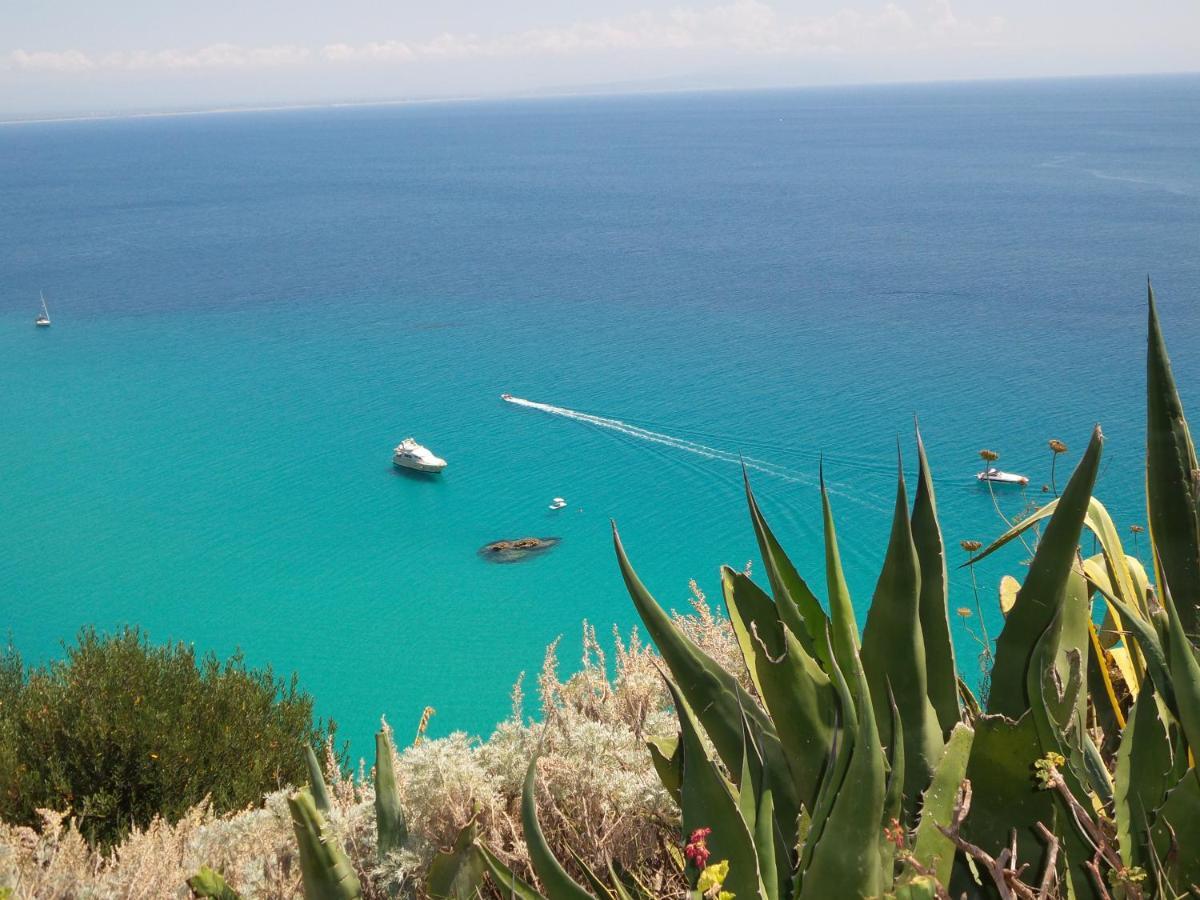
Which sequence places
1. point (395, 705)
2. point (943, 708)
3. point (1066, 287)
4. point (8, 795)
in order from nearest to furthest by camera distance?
1. point (943, 708)
2. point (8, 795)
3. point (395, 705)
4. point (1066, 287)

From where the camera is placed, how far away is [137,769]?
7.71 m

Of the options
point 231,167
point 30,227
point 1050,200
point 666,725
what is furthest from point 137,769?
point 231,167

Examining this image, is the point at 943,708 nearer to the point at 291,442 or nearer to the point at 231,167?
the point at 291,442

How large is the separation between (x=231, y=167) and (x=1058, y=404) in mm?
89480

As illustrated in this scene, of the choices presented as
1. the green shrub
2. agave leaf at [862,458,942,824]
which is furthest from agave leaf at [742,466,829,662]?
the green shrub

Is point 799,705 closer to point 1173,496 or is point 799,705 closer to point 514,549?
point 1173,496

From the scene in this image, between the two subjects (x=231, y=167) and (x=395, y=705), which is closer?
(x=395, y=705)

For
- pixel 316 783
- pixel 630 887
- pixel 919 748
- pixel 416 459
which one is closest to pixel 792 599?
pixel 919 748

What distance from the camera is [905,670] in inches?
77.1

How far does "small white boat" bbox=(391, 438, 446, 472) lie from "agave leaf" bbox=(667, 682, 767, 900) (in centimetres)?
2215

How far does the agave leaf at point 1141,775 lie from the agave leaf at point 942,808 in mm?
354

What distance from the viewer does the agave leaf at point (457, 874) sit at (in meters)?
2.27

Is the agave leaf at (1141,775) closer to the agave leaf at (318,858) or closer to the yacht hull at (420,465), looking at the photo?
the agave leaf at (318,858)

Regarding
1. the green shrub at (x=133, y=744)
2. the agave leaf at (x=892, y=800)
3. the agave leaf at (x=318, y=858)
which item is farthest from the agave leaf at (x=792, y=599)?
the green shrub at (x=133, y=744)
